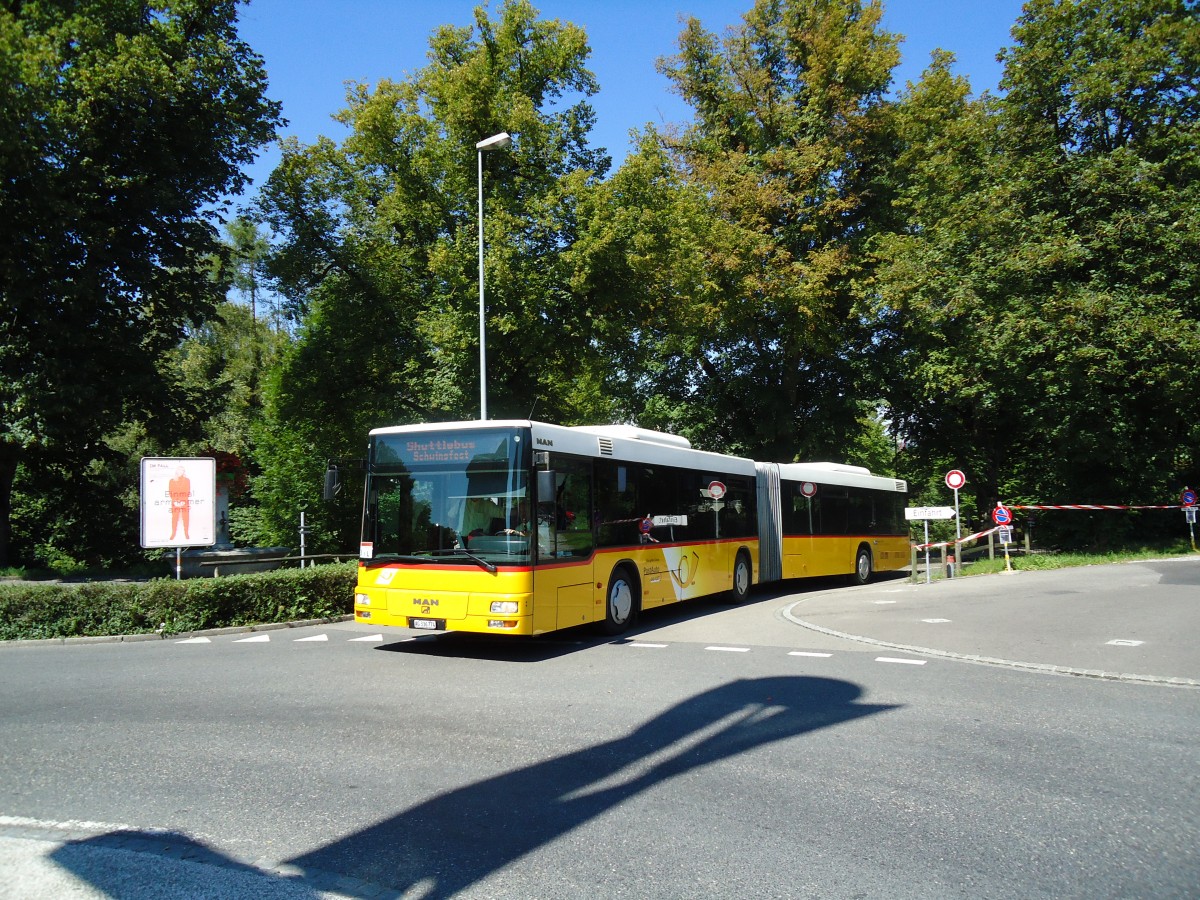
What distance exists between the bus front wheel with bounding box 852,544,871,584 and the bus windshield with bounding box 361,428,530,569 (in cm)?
1404

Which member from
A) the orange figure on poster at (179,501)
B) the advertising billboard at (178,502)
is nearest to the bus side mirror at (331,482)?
the advertising billboard at (178,502)

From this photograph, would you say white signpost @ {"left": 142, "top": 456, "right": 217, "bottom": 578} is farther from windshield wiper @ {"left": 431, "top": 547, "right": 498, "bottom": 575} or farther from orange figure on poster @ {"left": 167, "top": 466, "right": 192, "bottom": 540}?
windshield wiper @ {"left": 431, "top": 547, "right": 498, "bottom": 575}

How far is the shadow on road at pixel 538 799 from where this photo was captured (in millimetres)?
4047

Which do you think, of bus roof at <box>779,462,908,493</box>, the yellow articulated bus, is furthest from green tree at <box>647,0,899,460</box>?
the yellow articulated bus

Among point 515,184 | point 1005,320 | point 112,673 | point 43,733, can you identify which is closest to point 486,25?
point 515,184

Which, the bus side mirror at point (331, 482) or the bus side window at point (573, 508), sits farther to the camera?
the bus side mirror at point (331, 482)

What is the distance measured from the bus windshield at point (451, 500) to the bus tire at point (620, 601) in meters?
2.47

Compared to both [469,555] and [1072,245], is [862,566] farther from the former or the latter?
[469,555]

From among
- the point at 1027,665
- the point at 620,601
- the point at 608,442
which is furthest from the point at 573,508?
the point at 1027,665

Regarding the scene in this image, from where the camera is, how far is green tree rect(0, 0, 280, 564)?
1925 centimetres

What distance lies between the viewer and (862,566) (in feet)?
73.3

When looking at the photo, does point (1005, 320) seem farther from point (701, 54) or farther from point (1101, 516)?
point (701, 54)

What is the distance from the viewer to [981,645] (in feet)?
34.9

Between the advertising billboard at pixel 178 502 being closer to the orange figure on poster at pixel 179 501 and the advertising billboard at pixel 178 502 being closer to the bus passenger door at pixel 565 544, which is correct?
the orange figure on poster at pixel 179 501
